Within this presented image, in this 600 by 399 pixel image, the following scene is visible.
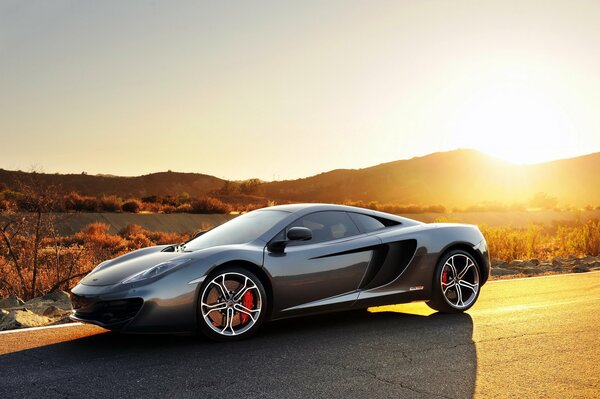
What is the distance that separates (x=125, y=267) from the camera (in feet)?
23.1

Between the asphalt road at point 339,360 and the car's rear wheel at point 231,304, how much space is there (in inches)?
6.4

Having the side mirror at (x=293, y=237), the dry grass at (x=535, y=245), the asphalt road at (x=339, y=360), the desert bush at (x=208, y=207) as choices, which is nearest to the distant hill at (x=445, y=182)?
the desert bush at (x=208, y=207)

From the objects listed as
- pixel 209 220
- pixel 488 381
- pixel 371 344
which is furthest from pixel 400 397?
pixel 209 220

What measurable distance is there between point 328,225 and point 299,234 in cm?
71

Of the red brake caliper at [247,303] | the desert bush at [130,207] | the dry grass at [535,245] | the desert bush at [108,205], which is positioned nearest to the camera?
the red brake caliper at [247,303]

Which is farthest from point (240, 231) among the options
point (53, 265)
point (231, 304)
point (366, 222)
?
point (53, 265)

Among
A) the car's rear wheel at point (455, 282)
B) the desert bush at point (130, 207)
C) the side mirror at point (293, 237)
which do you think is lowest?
the car's rear wheel at point (455, 282)

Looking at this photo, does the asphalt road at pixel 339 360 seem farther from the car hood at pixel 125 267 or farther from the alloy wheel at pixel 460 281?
the car hood at pixel 125 267

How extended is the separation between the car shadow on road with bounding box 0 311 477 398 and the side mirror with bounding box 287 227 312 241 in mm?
1002

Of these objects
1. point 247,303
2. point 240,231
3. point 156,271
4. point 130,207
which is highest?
point 130,207

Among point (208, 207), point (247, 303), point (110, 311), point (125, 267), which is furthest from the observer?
point (208, 207)

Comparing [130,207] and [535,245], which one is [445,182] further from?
[535,245]

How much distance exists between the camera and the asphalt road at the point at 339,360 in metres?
5.05

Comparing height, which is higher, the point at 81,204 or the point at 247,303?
the point at 81,204
